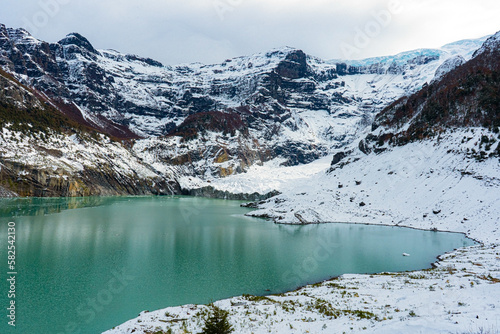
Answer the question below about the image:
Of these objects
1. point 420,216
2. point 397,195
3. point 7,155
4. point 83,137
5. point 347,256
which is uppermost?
point 83,137

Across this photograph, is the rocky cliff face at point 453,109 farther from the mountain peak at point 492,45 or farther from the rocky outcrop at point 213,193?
the rocky outcrop at point 213,193

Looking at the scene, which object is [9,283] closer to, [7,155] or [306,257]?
[306,257]

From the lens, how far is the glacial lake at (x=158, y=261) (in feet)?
68.5

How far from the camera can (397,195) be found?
73.6 meters

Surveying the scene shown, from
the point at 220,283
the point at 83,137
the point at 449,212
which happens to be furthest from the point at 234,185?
the point at 220,283

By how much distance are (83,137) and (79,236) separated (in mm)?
109180

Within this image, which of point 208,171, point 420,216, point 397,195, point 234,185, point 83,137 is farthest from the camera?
point 208,171

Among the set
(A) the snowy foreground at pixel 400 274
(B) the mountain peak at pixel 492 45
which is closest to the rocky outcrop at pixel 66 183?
(A) the snowy foreground at pixel 400 274

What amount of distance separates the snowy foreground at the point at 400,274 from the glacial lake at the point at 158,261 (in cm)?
434

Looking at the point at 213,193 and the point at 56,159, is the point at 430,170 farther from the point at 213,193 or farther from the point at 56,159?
the point at 56,159

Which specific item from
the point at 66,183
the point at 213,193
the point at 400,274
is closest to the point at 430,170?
the point at 400,274

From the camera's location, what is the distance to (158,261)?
32.9m

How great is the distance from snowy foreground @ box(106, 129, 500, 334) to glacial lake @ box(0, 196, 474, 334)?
4.34 meters

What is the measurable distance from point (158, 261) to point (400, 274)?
26.8 metres
